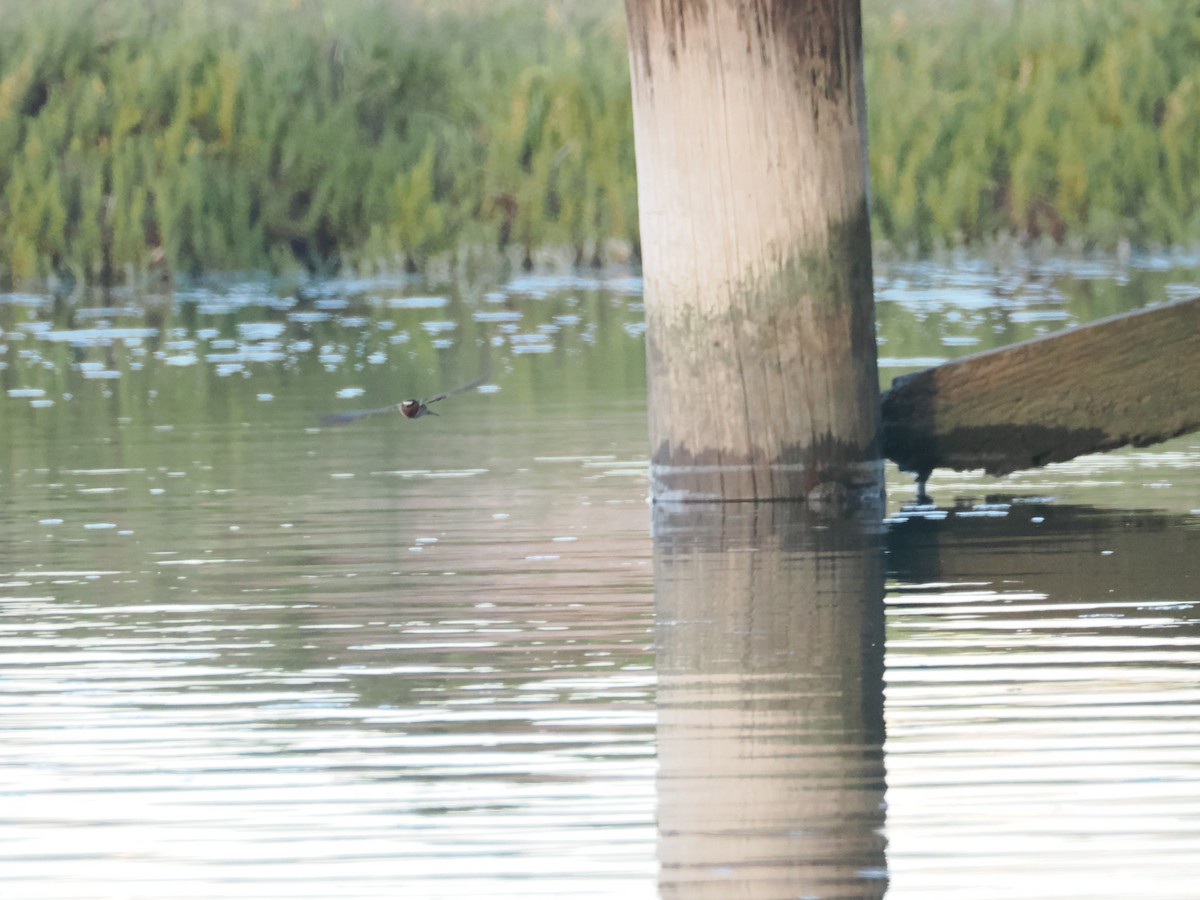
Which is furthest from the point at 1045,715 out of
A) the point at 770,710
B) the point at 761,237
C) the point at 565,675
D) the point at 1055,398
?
the point at 1055,398

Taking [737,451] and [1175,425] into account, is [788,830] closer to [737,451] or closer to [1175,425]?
[737,451]

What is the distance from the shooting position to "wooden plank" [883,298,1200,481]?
22.9 feet

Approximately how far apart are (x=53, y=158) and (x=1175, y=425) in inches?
405

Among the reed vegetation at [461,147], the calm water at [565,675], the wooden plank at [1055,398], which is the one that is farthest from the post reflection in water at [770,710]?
the reed vegetation at [461,147]

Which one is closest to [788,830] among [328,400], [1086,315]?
[328,400]

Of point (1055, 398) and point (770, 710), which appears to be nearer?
point (770, 710)

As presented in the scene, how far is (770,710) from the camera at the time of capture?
436 centimetres

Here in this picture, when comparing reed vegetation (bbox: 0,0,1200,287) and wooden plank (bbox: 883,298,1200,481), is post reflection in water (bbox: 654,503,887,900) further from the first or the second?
reed vegetation (bbox: 0,0,1200,287)

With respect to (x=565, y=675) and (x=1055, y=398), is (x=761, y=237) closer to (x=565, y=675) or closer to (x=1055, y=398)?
(x=1055, y=398)

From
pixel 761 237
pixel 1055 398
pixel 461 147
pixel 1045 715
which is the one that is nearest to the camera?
pixel 1045 715

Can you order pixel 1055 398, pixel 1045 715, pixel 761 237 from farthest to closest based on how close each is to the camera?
1. pixel 1055 398
2. pixel 761 237
3. pixel 1045 715

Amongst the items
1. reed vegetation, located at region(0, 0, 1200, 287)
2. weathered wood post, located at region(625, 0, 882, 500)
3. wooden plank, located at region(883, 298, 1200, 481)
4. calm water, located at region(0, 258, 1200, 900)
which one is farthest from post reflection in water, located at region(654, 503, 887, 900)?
reed vegetation, located at region(0, 0, 1200, 287)

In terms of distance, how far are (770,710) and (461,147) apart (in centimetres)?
1262

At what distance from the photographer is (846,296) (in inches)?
266
